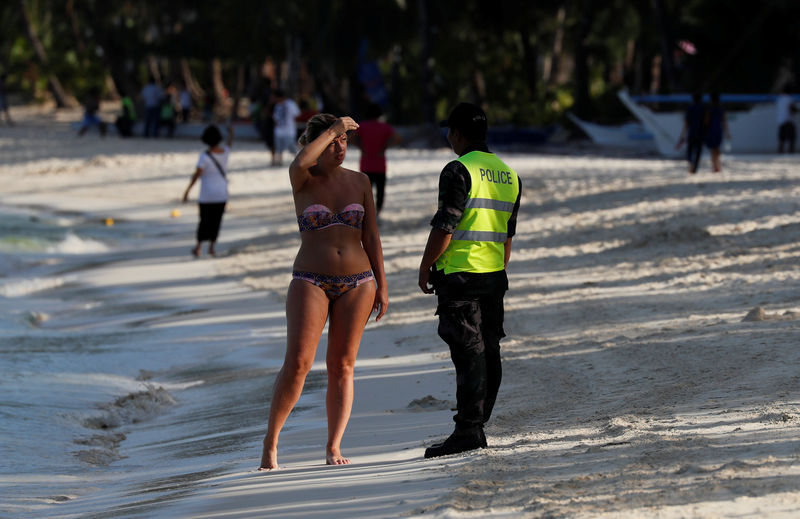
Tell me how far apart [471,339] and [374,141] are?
9510 millimetres

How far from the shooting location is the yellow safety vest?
5348 mm

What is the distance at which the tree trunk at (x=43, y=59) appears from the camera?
4859cm

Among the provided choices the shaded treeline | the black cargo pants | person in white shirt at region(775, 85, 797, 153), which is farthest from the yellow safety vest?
the shaded treeline

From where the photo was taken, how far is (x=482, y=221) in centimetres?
538

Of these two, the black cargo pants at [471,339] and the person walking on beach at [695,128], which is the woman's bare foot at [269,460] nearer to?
the black cargo pants at [471,339]

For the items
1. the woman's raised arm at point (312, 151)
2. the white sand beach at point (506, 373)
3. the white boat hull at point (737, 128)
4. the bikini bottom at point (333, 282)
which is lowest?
the white sand beach at point (506, 373)

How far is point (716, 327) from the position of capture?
839 centimetres

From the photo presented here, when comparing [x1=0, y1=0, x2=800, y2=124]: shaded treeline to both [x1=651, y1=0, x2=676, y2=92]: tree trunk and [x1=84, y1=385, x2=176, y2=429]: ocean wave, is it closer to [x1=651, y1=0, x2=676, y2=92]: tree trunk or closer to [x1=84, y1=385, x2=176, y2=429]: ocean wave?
[x1=651, y1=0, x2=676, y2=92]: tree trunk

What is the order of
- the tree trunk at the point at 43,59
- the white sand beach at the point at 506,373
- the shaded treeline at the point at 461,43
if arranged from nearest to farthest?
the white sand beach at the point at 506,373
the shaded treeline at the point at 461,43
the tree trunk at the point at 43,59

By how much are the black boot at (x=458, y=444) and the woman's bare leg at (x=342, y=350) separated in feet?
1.42

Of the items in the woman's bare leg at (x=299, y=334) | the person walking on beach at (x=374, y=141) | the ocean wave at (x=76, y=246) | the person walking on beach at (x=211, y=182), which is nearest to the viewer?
the woman's bare leg at (x=299, y=334)

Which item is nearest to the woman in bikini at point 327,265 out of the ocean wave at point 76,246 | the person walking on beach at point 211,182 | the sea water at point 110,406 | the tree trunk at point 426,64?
the sea water at point 110,406

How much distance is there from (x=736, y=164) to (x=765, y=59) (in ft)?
31.6

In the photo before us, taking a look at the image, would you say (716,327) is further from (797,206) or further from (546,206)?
(546,206)
